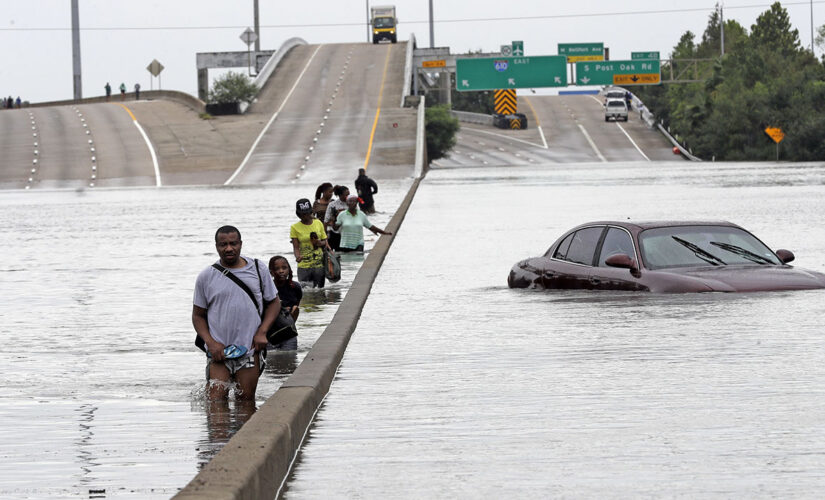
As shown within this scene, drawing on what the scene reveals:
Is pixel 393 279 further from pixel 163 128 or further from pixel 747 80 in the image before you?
pixel 747 80

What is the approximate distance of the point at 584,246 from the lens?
61.6 feet

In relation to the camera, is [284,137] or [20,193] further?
[284,137]

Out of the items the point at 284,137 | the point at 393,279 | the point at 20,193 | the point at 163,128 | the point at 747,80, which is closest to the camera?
the point at 393,279

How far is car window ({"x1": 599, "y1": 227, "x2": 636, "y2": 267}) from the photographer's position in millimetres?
17969

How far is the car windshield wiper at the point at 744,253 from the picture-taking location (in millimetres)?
17875

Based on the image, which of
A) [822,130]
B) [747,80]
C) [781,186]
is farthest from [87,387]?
[747,80]

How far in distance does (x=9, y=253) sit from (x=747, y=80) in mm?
99934

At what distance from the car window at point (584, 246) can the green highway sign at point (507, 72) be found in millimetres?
95817

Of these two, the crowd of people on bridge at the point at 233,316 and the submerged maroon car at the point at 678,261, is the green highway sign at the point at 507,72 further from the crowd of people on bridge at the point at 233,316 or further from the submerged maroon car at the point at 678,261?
the crowd of people on bridge at the point at 233,316

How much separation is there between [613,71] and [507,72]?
9449 mm

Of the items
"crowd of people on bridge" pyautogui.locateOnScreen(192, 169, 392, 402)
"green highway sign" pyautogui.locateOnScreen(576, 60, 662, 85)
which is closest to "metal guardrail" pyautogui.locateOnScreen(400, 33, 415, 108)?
"green highway sign" pyautogui.locateOnScreen(576, 60, 662, 85)

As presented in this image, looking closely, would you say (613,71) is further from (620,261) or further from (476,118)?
(620,261)

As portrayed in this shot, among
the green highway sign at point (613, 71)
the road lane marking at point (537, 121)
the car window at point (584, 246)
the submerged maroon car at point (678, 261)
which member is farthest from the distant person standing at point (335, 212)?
the green highway sign at point (613, 71)

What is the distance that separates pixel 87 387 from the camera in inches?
485
